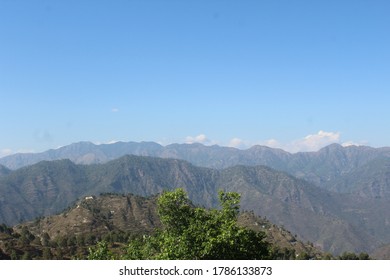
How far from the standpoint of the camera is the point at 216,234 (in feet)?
88.3
